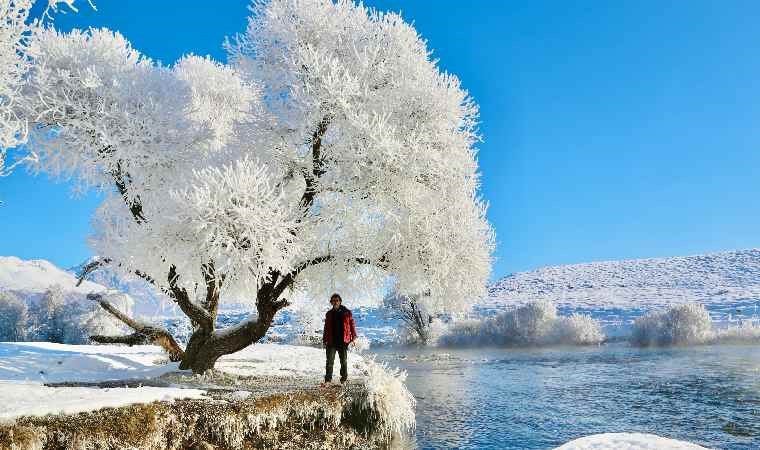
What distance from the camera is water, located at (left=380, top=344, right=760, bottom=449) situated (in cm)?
1406

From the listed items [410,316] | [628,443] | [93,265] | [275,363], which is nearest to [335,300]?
[628,443]

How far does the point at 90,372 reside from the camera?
723 inches

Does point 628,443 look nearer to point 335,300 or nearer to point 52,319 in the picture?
point 335,300

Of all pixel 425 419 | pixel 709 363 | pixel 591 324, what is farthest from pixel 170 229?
pixel 591 324

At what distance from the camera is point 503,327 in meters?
59.6

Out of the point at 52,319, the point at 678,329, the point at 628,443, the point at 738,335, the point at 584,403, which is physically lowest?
the point at 584,403

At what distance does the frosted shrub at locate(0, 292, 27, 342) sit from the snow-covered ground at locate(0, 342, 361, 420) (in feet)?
155

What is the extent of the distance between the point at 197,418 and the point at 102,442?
1.73 metres

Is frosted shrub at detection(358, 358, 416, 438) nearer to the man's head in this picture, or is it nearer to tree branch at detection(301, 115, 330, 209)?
the man's head

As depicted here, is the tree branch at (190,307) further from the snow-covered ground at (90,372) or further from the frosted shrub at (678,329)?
the frosted shrub at (678,329)

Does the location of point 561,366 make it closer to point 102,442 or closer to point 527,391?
point 527,391

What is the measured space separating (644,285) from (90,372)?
328ft

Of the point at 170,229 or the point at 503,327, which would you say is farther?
the point at 503,327

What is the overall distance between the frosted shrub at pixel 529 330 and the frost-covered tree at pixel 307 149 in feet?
126
